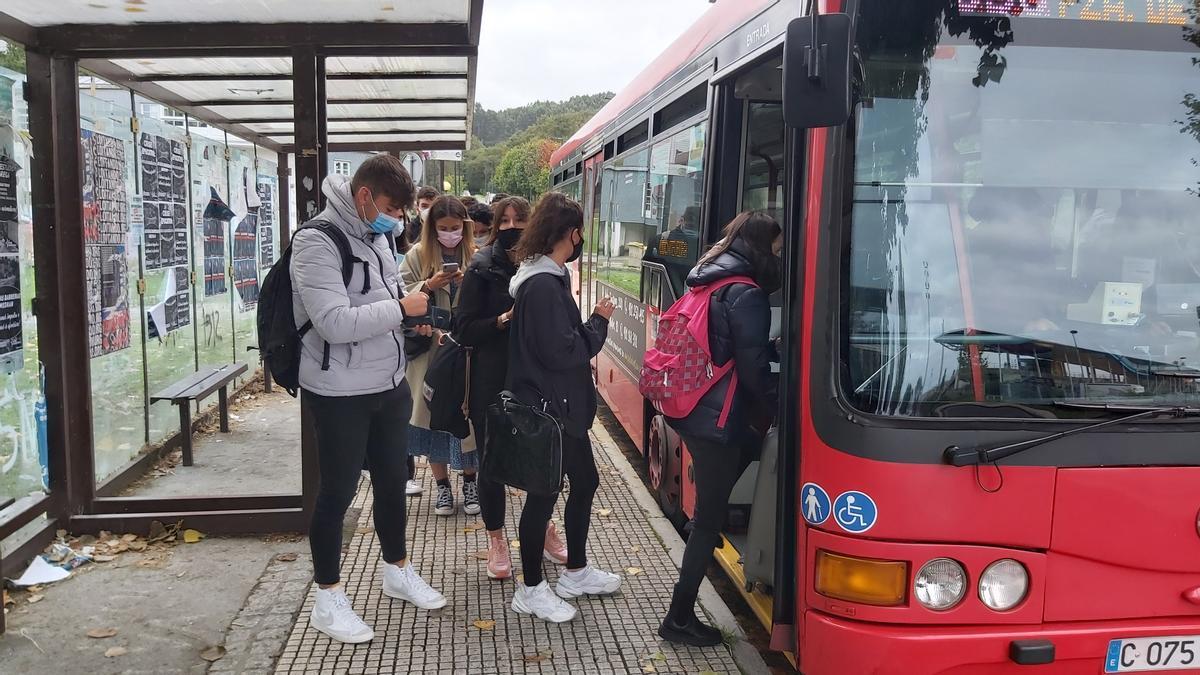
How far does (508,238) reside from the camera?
409cm

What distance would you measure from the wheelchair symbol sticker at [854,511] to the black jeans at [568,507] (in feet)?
4.37

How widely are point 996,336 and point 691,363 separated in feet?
3.65

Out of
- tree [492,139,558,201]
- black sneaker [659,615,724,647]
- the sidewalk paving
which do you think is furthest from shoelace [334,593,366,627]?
tree [492,139,558,201]

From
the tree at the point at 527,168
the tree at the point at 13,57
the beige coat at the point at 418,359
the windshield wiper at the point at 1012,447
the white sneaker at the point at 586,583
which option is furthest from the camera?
the tree at the point at 527,168

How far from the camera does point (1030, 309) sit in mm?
2846

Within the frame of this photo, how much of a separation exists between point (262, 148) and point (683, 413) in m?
7.54

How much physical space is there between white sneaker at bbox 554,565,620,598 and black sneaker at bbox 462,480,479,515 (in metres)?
1.30

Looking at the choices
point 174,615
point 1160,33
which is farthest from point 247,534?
point 1160,33

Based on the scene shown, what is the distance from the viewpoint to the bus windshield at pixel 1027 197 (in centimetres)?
283

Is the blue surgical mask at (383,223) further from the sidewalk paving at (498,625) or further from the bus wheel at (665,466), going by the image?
the bus wheel at (665,466)

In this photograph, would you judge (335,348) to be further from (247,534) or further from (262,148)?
(262,148)

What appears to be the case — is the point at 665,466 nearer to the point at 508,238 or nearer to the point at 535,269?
the point at 508,238

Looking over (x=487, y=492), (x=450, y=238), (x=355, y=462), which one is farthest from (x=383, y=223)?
(x=450, y=238)

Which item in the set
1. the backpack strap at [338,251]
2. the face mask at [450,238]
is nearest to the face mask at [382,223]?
the backpack strap at [338,251]
